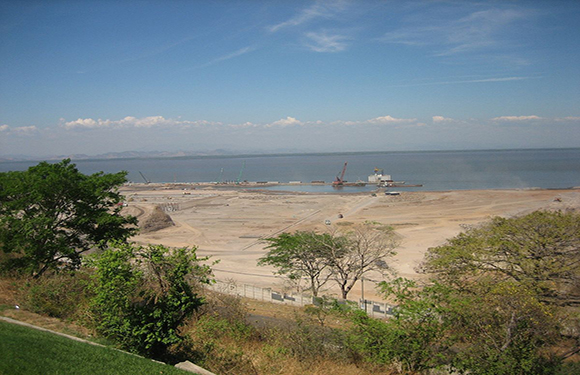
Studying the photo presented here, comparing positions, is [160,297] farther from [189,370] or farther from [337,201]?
[337,201]

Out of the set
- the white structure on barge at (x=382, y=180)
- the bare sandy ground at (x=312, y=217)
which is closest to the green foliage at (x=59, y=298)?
the bare sandy ground at (x=312, y=217)

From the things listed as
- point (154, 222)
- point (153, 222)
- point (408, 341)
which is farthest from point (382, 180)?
point (408, 341)

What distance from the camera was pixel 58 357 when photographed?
31.0ft

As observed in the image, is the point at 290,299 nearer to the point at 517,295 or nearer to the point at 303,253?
the point at 303,253

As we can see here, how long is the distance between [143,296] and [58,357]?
2388 millimetres

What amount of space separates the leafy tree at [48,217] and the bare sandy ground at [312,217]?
13877mm

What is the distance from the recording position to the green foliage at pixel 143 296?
406 inches

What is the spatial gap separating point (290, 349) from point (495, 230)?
13863 mm

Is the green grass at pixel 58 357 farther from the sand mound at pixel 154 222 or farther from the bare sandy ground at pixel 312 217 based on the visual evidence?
the sand mound at pixel 154 222

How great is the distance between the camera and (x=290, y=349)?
13.3 meters

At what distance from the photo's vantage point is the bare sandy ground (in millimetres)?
37469

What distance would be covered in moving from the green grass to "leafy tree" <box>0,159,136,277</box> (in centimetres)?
859

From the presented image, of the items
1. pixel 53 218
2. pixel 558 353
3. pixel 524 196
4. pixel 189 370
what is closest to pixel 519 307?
pixel 558 353

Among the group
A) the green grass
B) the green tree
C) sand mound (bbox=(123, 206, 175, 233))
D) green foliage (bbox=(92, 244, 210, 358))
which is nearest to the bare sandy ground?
sand mound (bbox=(123, 206, 175, 233))
